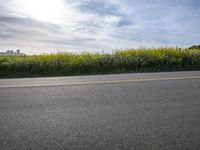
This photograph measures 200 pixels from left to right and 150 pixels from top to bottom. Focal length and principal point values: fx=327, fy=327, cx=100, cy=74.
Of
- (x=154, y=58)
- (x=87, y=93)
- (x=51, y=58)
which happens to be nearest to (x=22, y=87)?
(x=87, y=93)

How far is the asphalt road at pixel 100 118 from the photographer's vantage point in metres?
3.90

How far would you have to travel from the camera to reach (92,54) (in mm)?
17547

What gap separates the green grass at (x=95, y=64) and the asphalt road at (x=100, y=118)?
6.60 metres

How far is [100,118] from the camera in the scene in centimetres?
488

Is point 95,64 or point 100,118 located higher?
point 95,64

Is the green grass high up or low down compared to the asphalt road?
up

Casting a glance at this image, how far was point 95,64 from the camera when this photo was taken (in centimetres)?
1523

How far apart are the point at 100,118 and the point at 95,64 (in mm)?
10420

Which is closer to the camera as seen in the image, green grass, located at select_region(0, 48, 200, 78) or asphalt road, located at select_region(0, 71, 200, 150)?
asphalt road, located at select_region(0, 71, 200, 150)

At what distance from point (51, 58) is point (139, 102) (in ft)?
35.8

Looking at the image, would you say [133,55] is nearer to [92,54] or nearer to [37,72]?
[92,54]

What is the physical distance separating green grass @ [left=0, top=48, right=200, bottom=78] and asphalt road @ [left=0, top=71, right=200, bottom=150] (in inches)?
260

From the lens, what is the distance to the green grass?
14.3 meters

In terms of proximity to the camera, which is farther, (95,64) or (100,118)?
(95,64)
